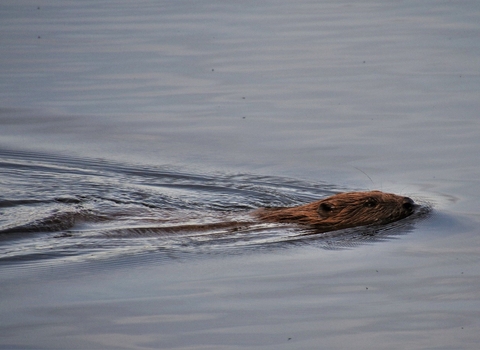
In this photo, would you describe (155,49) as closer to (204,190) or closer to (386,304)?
(204,190)

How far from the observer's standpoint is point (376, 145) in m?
10.4

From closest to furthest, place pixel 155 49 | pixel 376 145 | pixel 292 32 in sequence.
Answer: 1. pixel 376 145
2. pixel 155 49
3. pixel 292 32

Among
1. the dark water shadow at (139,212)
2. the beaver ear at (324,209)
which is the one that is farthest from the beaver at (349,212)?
the dark water shadow at (139,212)

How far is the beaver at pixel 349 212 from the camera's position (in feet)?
27.7

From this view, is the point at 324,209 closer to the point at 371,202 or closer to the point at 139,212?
the point at 371,202

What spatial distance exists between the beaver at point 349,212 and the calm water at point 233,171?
0.55 ft

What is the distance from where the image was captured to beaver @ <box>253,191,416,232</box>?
8.45m

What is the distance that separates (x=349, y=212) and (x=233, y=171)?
5.36ft

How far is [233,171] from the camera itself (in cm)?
983

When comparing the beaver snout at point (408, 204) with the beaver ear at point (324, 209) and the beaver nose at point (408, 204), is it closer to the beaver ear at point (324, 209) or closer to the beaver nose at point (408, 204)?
the beaver nose at point (408, 204)

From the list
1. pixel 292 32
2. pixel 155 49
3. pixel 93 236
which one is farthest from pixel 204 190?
pixel 292 32

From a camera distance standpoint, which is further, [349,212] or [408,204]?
[349,212]

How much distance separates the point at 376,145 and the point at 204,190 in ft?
6.54

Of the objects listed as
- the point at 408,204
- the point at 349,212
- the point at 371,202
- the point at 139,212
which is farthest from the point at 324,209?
the point at 139,212
